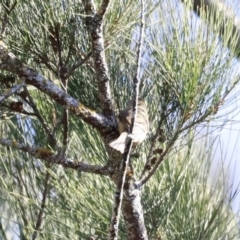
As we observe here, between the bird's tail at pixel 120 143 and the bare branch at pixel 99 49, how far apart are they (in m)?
0.09

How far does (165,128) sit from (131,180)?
0.31ft

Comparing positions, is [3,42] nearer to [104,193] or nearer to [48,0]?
[48,0]

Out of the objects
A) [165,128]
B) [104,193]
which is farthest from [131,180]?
[104,193]

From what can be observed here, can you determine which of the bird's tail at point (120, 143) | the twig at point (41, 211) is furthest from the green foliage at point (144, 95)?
the bird's tail at point (120, 143)

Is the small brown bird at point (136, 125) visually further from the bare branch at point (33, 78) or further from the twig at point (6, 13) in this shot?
the twig at point (6, 13)

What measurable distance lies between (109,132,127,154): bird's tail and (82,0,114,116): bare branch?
0.09 meters

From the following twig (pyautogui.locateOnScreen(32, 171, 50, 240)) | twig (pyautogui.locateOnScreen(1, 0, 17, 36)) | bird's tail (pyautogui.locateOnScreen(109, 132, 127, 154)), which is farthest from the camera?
twig (pyautogui.locateOnScreen(32, 171, 50, 240))

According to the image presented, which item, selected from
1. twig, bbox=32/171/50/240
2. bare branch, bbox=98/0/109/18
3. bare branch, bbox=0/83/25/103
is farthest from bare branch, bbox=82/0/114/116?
twig, bbox=32/171/50/240

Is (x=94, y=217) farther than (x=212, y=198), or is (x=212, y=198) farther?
(x=212, y=198)

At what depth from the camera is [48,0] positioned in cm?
94

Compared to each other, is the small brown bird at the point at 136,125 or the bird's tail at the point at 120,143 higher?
the small brown bird at the point at 136,125

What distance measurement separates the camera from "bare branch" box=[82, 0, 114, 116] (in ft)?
2.92

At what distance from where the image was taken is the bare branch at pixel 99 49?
891mm

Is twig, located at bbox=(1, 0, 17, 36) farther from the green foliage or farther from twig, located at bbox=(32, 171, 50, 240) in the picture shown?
twig, located at bbox=(32, 171, 50, 240)
